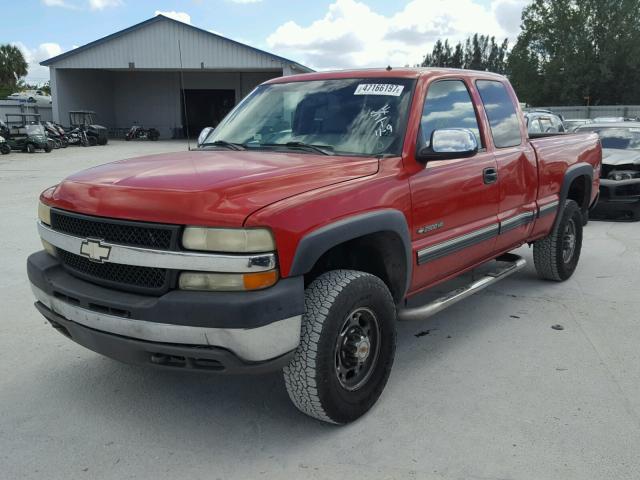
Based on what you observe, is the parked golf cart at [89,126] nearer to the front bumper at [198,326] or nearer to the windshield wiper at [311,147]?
the windshield wiper at [311,147]

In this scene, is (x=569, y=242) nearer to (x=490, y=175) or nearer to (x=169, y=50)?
(x=490, y=175)

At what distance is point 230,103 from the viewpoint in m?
40.5

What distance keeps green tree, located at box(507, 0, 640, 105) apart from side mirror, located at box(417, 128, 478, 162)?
58.6 m

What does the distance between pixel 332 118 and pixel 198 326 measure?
181 cm

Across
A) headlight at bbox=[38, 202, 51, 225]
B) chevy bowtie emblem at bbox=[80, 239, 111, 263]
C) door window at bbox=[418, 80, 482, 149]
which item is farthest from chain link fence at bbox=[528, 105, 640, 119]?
chevy bowtie emblem at bbox=[80, 239, 111, 263]

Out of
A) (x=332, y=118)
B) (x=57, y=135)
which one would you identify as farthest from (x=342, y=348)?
(x=57, y=135)

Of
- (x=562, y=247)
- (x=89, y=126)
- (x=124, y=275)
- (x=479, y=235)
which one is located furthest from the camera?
(x=89, y=126)

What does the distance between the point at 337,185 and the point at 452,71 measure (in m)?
1.84

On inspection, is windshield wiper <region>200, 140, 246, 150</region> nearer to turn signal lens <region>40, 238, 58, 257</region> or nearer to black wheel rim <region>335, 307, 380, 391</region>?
turn signal lens <region>40, 238, 58, 257</region>

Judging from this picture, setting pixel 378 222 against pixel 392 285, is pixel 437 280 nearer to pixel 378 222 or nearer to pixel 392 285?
pixel 392 285

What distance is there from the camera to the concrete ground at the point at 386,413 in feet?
9.19

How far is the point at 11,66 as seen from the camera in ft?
236

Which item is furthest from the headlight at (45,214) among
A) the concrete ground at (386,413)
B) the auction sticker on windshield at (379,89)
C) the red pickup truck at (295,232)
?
the auction sticker on windshield at (379,89)

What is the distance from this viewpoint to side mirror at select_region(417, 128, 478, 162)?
344 cm
